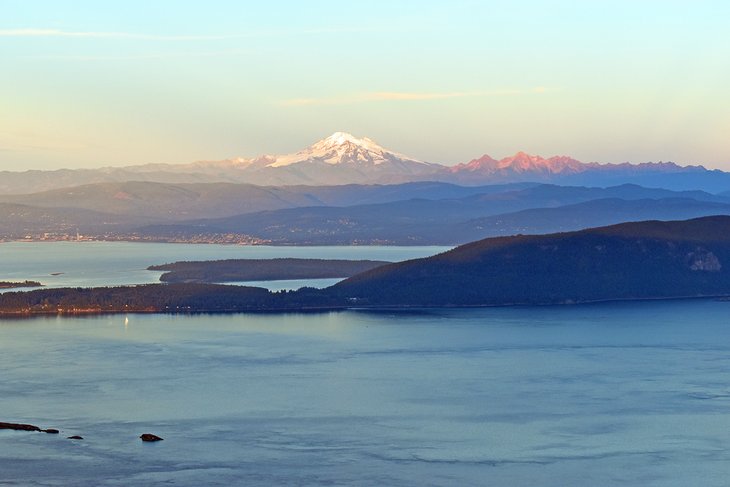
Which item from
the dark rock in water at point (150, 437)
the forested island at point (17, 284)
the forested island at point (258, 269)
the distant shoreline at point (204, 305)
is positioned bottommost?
the dark rock in water at point (150, 437)

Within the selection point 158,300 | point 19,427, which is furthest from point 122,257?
point 19,427

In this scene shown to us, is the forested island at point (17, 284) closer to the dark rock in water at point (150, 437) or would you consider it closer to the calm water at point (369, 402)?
the calm water at point (369, 402)

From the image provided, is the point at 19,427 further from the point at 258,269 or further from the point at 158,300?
the point at 258,269

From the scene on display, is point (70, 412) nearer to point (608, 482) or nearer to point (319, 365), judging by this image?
point (319, 365)

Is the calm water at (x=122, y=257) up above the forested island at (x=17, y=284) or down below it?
above

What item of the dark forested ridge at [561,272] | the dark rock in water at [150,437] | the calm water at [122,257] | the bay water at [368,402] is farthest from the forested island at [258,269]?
the dark rock in water at [150,437]

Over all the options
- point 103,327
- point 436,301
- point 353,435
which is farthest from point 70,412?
point 436,301
